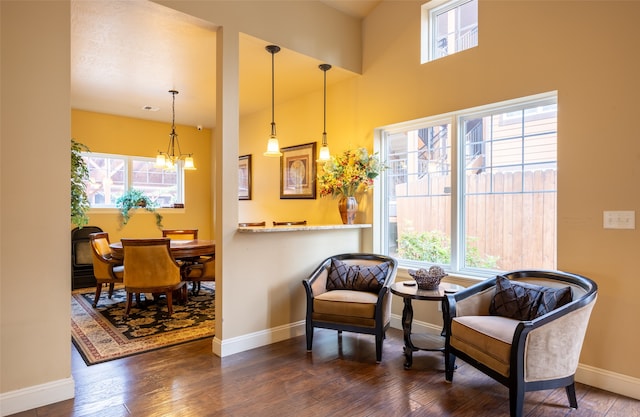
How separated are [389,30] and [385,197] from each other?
188 centimetres

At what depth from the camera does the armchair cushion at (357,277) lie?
346 cm

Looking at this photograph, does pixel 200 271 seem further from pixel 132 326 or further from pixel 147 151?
pixel 147 151

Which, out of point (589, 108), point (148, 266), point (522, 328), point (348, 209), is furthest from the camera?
point (348, 209)

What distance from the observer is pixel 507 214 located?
10.7ft

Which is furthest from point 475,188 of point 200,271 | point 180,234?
point 180,234

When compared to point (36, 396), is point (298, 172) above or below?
above

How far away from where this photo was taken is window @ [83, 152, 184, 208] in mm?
6219

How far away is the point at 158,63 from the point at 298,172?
2.22 m

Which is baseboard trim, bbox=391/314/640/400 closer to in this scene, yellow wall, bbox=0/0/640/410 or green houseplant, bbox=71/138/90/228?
yellow wall, bbox=0/0/640/410

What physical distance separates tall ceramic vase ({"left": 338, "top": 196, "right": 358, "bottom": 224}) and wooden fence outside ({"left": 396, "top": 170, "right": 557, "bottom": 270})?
0.78 metres

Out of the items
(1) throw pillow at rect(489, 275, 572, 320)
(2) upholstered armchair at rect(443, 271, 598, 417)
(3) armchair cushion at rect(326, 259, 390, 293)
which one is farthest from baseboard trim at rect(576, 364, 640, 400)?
(3) armchair cushion at rect(326, 259, 390, 293)

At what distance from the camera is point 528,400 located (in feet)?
8.01

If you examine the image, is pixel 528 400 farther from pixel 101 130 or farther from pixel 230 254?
pixel 101 130

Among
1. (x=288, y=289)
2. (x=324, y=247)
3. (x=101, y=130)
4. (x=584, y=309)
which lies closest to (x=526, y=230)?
(x=584, y=309)
